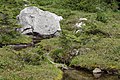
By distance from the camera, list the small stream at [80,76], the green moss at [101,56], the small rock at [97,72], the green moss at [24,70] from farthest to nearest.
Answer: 1. the green moss at [101,56]
2. the small rock at [97,72]
3. the small stream at [80,76]
4. the green moss at [24,70]

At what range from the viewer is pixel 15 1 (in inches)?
1913

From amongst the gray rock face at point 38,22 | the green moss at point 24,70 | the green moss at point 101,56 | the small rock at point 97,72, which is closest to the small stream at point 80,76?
the small rock at point 97,72

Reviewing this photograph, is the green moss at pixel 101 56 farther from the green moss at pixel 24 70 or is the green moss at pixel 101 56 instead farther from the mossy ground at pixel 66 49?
the green moss at pixel 24 70

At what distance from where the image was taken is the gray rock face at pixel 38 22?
36.4 m

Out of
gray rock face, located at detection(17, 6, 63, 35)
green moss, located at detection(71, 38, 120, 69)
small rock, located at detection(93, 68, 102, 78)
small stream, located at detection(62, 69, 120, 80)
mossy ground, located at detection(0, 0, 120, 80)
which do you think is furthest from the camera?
gray rock face, located at detection(17, 6, 63, 35)

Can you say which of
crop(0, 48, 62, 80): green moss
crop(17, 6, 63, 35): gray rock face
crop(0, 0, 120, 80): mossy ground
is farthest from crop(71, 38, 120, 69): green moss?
crop(17, 6, 63, 35): gray rock face

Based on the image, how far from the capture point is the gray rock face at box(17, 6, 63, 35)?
3641 centimetres

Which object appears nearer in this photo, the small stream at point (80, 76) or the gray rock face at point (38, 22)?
the small stream at point (80, 76)

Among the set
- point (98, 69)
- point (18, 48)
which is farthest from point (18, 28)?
point (98, 69)

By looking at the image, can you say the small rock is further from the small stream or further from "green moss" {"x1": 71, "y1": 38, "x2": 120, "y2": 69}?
"green moss" {"x1": 71, "y1": 38, "x2": 120, "y2": 69}

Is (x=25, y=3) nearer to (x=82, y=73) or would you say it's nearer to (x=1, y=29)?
(x=1, y=29)

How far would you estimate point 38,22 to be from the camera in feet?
123

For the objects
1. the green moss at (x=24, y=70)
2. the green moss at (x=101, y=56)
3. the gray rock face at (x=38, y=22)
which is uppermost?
the green moss at (x=24, y=70)

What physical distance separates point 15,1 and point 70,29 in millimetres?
14554
